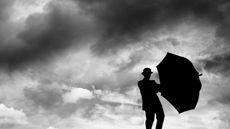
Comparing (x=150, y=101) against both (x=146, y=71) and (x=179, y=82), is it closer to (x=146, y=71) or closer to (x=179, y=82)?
(x=146, y=71)

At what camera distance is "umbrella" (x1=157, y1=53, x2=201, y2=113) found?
32.0ft

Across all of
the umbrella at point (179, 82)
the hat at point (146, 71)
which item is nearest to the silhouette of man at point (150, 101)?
the hat at point (146, 71)

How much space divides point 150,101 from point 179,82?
4.15 feet

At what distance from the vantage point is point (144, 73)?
10352mm

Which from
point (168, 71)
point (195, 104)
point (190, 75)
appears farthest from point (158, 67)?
point (195, 104)

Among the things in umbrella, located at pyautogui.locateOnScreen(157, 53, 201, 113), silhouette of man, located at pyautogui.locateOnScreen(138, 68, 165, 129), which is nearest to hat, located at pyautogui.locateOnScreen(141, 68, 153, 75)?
silhouette of man, located at pyautogui.locateOnScreen(138, 68, 165, 129)

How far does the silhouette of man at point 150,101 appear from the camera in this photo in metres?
10.2

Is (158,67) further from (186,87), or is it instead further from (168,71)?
(186,87)

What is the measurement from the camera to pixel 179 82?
10.0m

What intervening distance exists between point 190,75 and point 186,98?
0.84 metres

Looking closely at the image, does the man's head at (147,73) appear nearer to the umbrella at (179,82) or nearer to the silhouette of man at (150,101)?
the silhouette of man at (150,101)

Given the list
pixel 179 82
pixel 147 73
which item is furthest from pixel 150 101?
pixel 179 82

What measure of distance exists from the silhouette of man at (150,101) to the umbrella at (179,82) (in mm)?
365

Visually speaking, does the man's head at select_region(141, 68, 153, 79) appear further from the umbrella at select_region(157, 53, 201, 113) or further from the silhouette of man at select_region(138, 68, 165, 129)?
the umbrella at select_region(157, 53, 201, 113)
